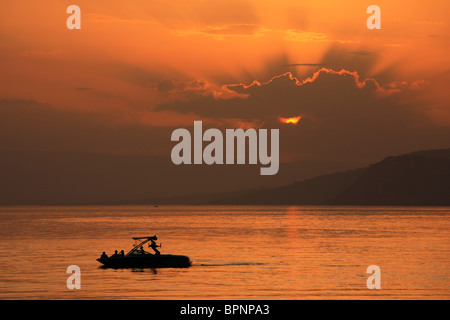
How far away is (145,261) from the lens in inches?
3255

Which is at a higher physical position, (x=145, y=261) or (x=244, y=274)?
(x=145, y=261)

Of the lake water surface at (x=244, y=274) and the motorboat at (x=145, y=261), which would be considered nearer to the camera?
the lake water surface at (x=244, y=274)

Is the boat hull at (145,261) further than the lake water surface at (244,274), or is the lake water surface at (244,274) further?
the boat hull at (145,261)

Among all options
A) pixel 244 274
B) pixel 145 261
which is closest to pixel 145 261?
pixel 145 261

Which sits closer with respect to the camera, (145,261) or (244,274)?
(244,274)

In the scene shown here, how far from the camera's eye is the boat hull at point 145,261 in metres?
82.6

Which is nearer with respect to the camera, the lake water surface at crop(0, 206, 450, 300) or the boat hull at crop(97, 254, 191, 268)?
the lake water surface at crop(0, 206, 450, 300)

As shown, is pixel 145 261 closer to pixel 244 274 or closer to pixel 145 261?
pixel 145 261

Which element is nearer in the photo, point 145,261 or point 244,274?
point 244,274

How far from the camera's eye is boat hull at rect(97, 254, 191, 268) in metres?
82.6

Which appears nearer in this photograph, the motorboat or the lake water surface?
the lake water surface

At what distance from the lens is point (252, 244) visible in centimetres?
13550
